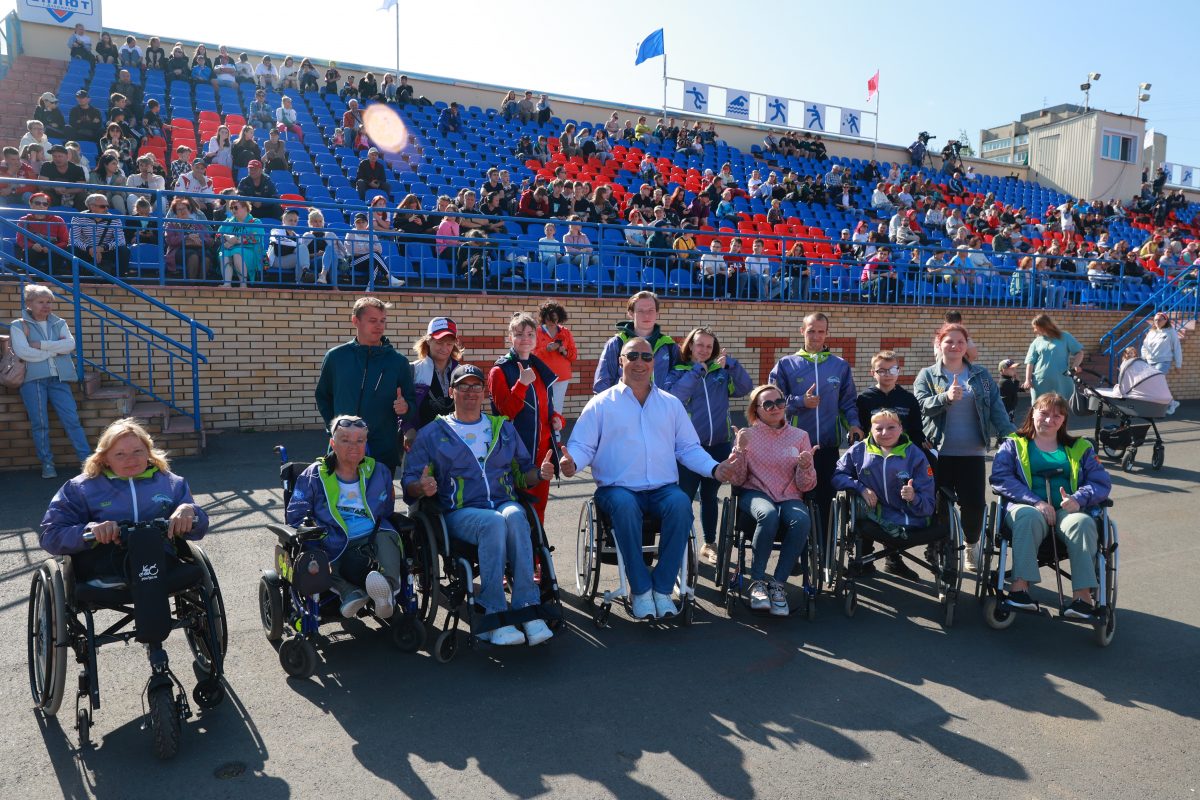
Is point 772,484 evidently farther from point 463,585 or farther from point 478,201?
point 478,201

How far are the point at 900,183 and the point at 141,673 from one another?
79.6ft

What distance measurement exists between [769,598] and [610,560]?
913mm

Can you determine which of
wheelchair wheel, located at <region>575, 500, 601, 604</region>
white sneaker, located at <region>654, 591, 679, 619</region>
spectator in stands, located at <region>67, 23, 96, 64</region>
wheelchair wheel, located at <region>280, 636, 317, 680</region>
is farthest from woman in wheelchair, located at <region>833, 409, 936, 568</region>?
spectator in stands, located at <region>67, 23, 96, 64</region>

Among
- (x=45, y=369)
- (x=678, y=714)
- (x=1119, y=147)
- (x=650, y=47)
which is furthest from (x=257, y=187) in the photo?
(x=1119, y=147)

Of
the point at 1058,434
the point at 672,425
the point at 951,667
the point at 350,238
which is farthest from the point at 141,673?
the point at 350,238

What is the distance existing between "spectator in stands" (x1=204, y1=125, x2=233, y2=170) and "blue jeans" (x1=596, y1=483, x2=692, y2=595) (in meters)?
10.9

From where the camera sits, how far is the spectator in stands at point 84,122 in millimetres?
12930

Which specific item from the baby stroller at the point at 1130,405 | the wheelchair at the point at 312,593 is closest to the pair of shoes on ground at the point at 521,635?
the wheelchair at the point at 312,593

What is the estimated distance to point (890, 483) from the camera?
4844 millimetres

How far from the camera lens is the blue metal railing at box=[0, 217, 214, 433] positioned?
776 centimetres

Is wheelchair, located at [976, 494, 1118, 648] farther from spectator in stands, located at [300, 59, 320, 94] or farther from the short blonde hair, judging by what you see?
spectator in stands, located at [300, 59, 320, 94]

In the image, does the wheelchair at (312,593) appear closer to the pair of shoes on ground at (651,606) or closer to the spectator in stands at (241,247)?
the pair of shoes on ground at (651,606)

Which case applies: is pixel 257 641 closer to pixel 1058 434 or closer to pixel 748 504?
pixel 748 504

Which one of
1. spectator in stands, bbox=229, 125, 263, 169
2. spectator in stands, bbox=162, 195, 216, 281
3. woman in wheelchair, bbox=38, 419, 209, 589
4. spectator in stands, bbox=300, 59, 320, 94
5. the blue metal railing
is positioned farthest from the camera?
spectator in stands, bbox=300, 59, 320, 94
